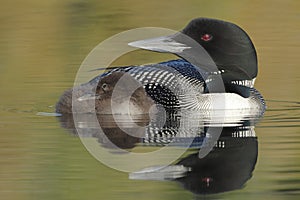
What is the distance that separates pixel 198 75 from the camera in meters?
8.52

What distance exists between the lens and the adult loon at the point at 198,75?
821 cm

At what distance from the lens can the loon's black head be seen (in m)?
8.31

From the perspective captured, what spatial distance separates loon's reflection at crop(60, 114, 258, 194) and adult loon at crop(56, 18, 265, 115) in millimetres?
237

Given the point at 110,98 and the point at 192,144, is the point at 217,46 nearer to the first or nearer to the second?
the point at 110,98

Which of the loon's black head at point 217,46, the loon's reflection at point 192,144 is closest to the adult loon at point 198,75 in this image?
the loon's black head at point 217,46

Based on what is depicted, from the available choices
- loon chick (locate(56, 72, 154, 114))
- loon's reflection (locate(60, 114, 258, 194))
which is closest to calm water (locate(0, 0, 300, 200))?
loon's reflection (locate(60, 114, 258, 194))

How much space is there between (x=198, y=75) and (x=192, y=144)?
167 cm

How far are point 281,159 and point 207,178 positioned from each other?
0.60 meters

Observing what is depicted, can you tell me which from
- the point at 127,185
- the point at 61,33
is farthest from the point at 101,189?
the point at 61,33

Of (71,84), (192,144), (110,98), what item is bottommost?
(71,84)

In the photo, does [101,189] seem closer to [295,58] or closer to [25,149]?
[25,149]

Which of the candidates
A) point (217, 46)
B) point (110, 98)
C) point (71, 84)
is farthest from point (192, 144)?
point (71, 84)

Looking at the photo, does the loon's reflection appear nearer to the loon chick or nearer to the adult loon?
the loon chick

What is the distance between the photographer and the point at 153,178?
6027mm
